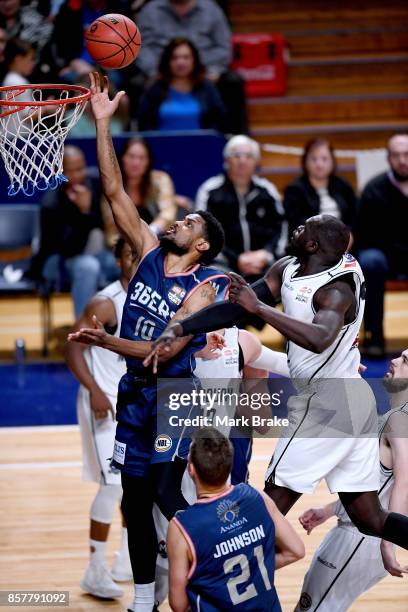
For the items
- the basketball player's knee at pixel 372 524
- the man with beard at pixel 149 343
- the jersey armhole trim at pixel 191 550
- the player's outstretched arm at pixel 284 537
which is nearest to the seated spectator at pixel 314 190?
the man with beard at pixel 149 343

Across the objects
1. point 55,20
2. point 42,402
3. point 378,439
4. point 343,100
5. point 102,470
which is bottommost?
point 42,402

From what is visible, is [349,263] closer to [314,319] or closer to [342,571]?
[314,319]

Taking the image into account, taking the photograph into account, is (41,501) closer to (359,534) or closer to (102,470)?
(102,470)

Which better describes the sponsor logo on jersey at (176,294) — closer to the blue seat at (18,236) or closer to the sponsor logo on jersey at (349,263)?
the sponsor logo on jersey at (349,263)

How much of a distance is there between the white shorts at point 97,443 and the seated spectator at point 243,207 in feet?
13.1

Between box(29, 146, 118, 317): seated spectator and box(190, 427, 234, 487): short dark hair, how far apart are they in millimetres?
5998

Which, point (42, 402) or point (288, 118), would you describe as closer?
point (42, 402)

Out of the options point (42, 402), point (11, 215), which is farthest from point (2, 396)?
point (11, 215)

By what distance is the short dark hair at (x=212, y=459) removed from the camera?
403 centimetres

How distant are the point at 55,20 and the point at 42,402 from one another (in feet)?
16.5

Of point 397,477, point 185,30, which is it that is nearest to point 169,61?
point 185,30

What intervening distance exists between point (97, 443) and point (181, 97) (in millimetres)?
6189

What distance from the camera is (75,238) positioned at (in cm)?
1015

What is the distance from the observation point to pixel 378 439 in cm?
501
